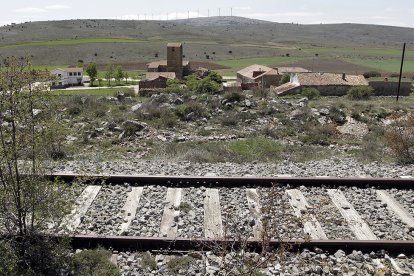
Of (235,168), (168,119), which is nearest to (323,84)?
(168,119)

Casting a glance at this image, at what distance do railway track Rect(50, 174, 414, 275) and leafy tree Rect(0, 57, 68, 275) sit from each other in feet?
1.77

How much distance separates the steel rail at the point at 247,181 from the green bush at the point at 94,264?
117 inches

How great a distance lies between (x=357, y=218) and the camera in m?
7.95

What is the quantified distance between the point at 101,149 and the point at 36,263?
409 inches

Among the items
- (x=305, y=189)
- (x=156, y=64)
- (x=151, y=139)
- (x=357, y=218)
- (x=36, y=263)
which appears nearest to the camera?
(x=36, y=263)

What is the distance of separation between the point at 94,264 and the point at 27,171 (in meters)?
1.77

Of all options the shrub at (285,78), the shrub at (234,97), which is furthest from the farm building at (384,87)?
the shrub at (234,97)

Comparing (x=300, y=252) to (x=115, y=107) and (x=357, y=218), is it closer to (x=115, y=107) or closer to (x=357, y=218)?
(x=357, y=218)

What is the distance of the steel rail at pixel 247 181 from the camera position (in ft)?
31.2

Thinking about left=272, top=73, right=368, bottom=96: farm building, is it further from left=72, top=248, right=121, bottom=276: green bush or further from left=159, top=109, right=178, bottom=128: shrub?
left=72, top=248, right=121, bottom=276: green bush

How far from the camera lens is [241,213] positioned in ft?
26.5

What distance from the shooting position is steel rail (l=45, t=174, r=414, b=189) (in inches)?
374

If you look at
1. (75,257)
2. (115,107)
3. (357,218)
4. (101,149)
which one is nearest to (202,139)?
(101,149)

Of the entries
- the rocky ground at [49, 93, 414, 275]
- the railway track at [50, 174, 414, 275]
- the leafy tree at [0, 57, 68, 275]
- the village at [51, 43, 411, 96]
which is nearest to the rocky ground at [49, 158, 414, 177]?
the rocky ground at [49, 93, 414, 275]
